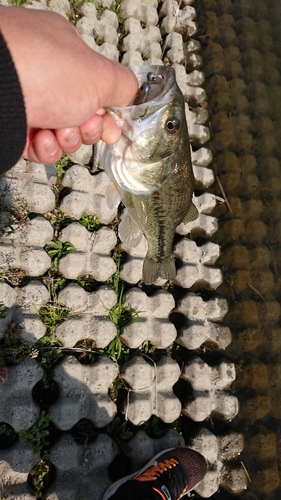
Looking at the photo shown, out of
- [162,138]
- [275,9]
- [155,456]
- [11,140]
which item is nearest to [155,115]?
[162,138]

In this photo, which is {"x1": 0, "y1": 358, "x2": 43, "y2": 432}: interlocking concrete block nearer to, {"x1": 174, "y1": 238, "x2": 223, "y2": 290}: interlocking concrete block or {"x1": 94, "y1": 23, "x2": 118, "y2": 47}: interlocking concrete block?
{"x1": 174, "y1": 238, "x2": 223, "y2": 290}: interlocking concrete block

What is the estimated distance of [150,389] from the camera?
3.37 metres

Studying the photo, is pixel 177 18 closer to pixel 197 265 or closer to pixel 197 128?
pixel 197 128

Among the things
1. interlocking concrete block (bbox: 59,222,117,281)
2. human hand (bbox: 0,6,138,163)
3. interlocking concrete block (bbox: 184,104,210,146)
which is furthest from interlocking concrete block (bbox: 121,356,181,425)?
interlocking concrete block (bbox: 184,104,210,146)

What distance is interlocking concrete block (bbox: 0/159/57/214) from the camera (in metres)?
3.18

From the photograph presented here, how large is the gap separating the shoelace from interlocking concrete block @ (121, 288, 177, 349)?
0.93 m

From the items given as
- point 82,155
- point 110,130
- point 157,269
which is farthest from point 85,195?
point 110,130

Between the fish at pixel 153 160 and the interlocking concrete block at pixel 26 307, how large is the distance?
86 cm

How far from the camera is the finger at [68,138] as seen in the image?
2350 mm

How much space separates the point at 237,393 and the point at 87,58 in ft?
10.6

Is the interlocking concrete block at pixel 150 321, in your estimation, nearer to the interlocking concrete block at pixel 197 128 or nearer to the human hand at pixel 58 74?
the human hand at pixel 58 74

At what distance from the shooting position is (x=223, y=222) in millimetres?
4262

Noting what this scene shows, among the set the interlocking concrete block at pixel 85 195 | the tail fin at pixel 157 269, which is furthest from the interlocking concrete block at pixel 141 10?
the tail fin at pixel 157 269

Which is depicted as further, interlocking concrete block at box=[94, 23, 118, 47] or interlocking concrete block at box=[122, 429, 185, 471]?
interlocking concrete block at box=[94, 23, 118, 47]
